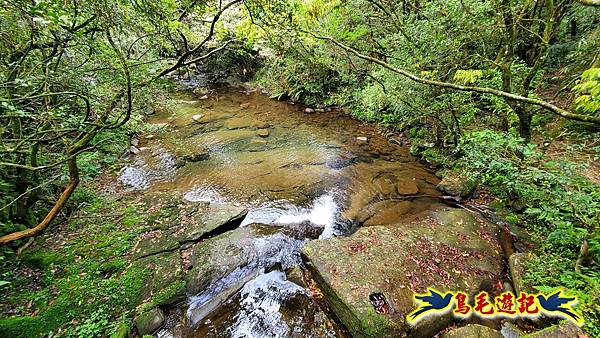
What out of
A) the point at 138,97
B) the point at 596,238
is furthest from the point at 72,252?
the point at 596,238

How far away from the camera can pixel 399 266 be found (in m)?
4.72

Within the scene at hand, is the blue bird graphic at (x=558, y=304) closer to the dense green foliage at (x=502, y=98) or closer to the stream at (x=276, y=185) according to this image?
the dense green foliage at (x=502, y=98)

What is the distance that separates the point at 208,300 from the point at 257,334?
3.66 ft

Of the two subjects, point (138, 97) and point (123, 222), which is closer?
point (138, 97)

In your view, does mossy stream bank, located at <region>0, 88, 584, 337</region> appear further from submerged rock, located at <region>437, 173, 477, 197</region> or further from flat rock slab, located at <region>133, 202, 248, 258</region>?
submerged rock, located at <region>437, 173, 477, 197</region>

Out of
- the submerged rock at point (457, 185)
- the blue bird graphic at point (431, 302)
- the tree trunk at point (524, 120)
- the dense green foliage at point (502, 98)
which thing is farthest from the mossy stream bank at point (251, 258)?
the tree trunk at point (524, 120)

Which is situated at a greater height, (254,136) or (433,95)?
(433,95)

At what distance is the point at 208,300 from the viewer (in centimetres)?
470

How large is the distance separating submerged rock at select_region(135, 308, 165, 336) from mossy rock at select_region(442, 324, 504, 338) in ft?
14.2

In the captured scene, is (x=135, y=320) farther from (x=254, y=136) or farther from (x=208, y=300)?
(x=254, y=136)

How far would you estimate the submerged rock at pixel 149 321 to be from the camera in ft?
13.1

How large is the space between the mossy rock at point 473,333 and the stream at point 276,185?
1.55 metres

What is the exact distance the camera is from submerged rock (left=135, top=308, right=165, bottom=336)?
4.00 m

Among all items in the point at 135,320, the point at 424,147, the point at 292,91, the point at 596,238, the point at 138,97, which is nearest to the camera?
the point at 596,238
